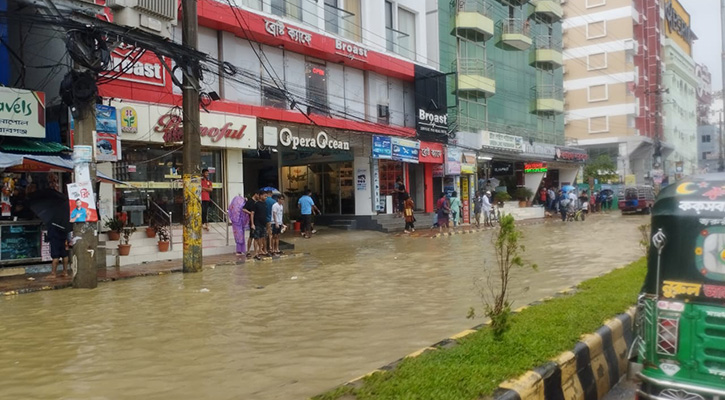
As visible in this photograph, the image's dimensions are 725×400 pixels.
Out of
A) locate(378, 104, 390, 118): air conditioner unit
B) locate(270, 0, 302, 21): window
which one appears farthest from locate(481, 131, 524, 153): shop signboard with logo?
locate(270, 0, 302, 21): window

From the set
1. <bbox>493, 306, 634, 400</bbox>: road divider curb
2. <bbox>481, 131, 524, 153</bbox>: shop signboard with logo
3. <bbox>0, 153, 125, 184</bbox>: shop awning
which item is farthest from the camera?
<bbox>481, 131, 524, 153</bbox>: shop signboard with logo

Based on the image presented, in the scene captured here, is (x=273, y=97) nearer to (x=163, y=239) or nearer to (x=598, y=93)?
(x=163, y=239)

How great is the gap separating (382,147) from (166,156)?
32.9ft

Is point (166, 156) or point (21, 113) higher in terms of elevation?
point (21, 113)

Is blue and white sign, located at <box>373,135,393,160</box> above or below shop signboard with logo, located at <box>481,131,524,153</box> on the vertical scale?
below

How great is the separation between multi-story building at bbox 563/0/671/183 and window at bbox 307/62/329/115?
1414 inches

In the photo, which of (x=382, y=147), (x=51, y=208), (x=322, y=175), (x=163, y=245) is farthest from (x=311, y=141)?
(x=51, y=208)

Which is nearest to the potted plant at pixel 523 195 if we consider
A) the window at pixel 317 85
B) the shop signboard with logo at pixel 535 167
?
the shop signboard with logo at pixel 535 167

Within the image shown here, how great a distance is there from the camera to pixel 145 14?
11.8m

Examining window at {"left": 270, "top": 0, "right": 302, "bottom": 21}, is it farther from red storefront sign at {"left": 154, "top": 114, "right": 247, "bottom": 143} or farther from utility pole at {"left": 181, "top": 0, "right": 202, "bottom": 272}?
utility pole at {"left": 181, "top": 0, "right": 202, "bottom": 272}

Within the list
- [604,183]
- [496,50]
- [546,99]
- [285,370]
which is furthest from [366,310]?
[604,183]

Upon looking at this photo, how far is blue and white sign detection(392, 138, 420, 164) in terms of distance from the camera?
25.0 m

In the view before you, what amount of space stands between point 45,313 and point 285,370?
5.00 m

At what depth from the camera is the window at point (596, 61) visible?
54.5 m
